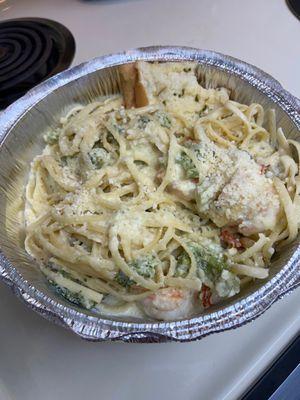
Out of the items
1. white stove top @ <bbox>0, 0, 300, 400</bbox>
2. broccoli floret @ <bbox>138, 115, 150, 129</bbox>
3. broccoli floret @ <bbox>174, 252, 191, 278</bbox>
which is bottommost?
white stove top @ <bbox>0, 0, 300, 400</bbox>

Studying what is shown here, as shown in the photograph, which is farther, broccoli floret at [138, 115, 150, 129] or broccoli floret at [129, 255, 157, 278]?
broccoli floret at [138, 115, 150, 129]

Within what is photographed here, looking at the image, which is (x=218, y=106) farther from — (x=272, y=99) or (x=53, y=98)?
(x=53, y=98)

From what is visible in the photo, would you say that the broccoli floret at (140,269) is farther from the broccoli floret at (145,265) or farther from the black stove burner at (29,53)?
the black stove burner at (29,53)

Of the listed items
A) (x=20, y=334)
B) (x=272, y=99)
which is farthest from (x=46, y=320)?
(x=272, y=99)

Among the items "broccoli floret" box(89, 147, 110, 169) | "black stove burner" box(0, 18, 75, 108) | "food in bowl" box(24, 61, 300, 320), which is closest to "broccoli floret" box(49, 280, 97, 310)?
"food in bowl" box(24, 61, 300, 320)

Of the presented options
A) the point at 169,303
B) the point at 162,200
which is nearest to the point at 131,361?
the point at 169,303

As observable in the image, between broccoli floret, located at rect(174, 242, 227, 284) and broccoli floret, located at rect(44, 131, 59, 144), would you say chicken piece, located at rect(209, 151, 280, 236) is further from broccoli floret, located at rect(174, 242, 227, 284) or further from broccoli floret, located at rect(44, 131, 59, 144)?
broccoli floret, located at rect(44, 131, 59, 144)

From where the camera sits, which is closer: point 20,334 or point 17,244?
point 20,334

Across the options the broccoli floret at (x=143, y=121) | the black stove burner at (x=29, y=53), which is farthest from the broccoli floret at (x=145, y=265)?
the black stove burner at (x=29, y=53)
